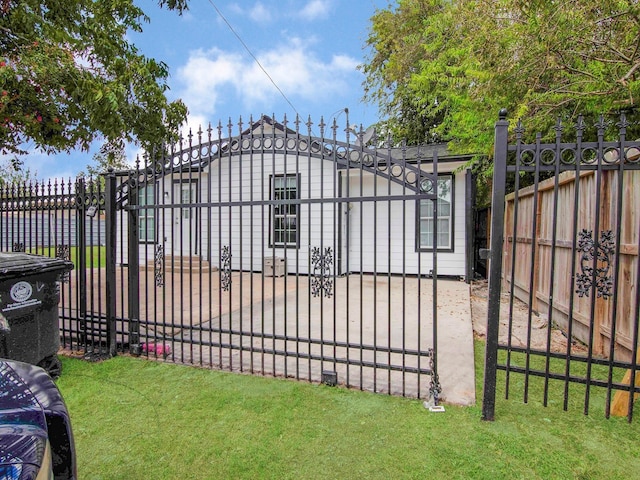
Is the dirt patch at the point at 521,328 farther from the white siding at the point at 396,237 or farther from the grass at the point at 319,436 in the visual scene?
the white siding at the point at 396,237

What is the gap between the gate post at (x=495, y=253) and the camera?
2689 millimetres

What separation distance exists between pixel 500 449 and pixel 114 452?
2.56 m

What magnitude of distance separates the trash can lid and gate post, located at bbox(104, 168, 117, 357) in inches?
29.3

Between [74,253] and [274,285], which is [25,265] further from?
[74,253]

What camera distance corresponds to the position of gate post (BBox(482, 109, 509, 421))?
269 cm

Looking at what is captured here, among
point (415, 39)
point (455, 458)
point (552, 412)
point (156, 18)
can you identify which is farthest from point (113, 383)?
point (415, 39)

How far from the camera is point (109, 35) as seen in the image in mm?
6258

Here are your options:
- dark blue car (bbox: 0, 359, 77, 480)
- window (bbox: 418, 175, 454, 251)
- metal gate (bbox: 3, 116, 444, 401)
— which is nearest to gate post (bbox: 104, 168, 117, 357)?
metal gate (bbox: 3, 116, 444, 401)

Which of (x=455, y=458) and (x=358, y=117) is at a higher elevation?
(x=358, y=117)

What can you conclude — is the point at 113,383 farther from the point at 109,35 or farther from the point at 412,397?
the point at 109,35

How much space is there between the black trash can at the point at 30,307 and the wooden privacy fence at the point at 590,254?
12.7ft

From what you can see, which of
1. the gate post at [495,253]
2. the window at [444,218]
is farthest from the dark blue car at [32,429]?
the window at [444,218]

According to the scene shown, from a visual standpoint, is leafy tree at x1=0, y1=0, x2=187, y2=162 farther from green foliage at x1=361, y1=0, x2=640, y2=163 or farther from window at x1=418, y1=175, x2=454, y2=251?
window at x1=418, y1=175, x2=454, y2=251

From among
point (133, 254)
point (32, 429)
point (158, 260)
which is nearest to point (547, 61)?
point (158, 260)
